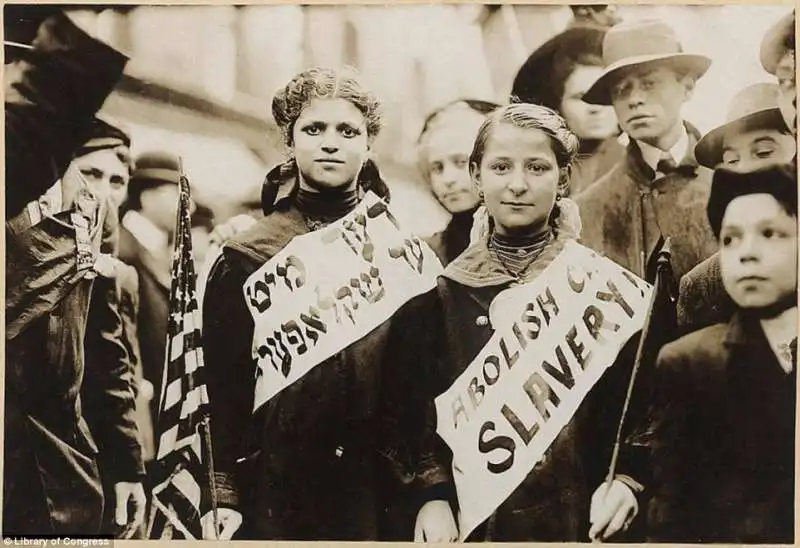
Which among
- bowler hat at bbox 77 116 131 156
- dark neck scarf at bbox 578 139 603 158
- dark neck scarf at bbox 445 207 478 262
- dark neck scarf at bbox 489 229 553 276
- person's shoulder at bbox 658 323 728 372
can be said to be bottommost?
person's shoulder at bbox 658 323 728 372

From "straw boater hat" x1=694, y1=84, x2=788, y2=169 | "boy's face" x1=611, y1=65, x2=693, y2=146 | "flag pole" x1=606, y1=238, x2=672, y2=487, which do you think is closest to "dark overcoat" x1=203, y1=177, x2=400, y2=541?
"flag pole" x1=606, y1=238, x2=672, y2=487

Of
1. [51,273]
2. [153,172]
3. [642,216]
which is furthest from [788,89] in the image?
[51,273]

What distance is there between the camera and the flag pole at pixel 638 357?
1.65 meters

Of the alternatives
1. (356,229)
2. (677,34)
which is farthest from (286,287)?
(677,34)

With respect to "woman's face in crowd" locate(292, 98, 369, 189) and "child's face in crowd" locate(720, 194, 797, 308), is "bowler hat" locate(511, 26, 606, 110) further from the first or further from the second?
"child's face in crowd" locate(720, 194, 797, 308)

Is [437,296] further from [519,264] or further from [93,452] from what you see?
[93,452]

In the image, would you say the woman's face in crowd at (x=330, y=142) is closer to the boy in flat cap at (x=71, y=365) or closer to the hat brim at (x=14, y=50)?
the boy in flat cap at (x=71, y=365)

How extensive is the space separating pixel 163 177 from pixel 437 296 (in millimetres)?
685

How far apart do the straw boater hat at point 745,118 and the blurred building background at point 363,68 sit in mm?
26

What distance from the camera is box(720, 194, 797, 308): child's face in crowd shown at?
1.66 metres

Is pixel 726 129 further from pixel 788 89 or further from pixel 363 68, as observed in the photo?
pixel 363 68

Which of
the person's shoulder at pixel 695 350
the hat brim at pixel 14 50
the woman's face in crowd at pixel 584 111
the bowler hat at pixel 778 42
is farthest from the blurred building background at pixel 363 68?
the person's shoulder at pixel 695 350

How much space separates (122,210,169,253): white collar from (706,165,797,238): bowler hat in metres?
1.25

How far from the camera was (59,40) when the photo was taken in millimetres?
1701
